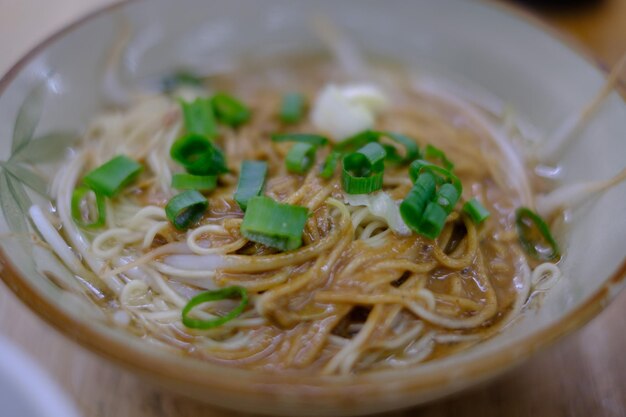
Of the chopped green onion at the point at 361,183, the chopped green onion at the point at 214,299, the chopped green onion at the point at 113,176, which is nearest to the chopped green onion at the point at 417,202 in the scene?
the chopped green onion at the point at 361,183

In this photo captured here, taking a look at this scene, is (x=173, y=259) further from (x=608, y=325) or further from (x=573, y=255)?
(x=608, y=325)

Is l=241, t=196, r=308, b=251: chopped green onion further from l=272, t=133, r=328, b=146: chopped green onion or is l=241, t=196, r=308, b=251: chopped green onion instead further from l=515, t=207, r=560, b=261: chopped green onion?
l=515, t=207, r=560, b=261: chopped green onion

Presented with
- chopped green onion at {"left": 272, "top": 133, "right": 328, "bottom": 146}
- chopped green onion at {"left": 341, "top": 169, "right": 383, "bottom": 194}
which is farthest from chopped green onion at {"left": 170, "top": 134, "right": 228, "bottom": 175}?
chopped green onion at {"left": 341, "top": 169, "right": 383, "bottom": 194}

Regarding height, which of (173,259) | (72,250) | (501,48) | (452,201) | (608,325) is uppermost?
(501,48)

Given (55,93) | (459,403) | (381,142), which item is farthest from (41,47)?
(459,403)

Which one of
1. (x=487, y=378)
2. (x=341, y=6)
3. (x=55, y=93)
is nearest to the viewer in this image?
(x=487, y=378)

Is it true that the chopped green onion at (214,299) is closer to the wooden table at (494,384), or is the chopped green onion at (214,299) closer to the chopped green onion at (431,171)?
the wooden table at (494,384)
